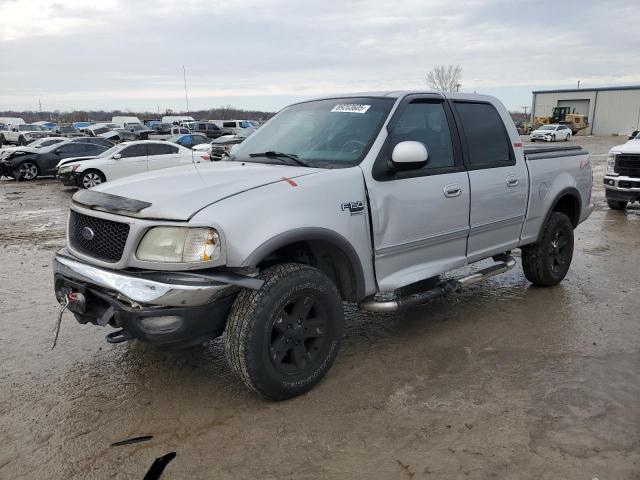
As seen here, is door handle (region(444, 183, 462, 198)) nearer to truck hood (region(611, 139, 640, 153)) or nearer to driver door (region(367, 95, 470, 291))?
driver door (region(367, 95, 470, 291))

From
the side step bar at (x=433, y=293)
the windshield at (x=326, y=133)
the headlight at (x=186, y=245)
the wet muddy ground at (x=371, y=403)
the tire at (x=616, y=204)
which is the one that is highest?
the windshield at (x=326, y=133)

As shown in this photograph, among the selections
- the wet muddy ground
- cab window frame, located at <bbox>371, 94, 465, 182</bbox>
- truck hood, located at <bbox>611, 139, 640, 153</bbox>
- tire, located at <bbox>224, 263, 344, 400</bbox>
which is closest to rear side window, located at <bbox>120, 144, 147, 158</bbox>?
the wet muddy ground

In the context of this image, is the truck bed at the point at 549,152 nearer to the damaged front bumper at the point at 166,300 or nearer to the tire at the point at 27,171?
the damaged front bumper at the point at 166,300

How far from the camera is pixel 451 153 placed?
14.2 feet

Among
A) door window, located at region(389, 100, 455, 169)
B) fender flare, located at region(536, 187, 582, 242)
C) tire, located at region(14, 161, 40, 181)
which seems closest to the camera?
door window, located at region(389, 100, 455, 169)

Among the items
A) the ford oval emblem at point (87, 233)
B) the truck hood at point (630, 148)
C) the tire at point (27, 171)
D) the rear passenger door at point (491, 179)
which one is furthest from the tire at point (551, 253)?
the tire at point (27, 171)

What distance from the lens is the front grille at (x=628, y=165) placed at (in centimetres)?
1040

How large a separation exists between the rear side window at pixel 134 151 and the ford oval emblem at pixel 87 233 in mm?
12957

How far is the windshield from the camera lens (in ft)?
12.6

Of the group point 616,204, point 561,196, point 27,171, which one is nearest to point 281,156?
point 561,196

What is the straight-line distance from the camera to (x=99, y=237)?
3.22 m

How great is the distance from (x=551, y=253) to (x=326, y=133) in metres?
3.04

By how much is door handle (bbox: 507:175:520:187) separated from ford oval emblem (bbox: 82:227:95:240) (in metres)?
3.45

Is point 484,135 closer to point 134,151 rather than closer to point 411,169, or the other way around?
point 411,169
